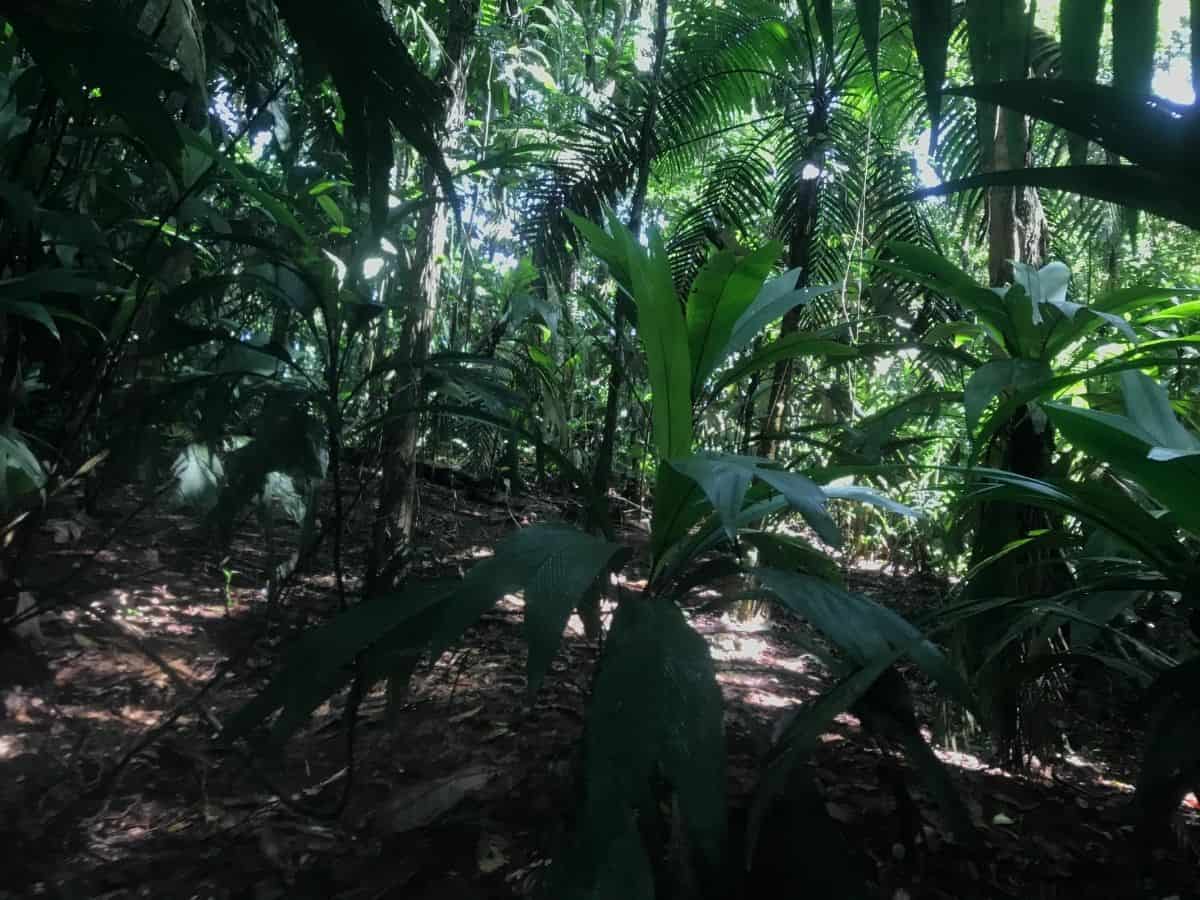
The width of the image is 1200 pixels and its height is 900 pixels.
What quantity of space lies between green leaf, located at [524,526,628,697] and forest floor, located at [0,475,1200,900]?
0.82 ft

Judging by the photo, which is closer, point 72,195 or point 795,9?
point 72,195

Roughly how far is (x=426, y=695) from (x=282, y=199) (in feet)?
4.04

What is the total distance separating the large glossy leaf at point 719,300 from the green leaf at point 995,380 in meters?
0.47

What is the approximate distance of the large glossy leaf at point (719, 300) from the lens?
50.2 inches

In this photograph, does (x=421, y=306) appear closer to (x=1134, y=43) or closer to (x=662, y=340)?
(x=662, y=340)

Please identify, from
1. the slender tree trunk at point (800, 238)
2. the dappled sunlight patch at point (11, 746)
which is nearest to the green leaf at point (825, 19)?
the dappled sunlight patch at point (11, 746)

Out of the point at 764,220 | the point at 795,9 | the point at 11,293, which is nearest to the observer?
the point at 11,293

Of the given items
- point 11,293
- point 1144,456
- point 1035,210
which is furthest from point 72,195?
point 1035,210

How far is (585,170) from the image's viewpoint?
323 centimetres

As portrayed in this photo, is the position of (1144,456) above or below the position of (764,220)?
below

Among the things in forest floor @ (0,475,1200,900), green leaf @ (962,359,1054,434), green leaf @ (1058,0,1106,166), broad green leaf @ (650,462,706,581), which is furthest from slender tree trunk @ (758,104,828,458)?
green leaf @ (1058,0,1106,166)

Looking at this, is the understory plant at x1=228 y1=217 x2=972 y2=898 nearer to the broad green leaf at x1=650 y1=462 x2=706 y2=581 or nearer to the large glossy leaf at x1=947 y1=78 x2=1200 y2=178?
the broad green leaf at x1=650 y1=462 x2=706 y2=581

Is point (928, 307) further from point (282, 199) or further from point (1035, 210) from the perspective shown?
point (282, 199)

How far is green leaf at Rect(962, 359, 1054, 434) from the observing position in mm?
1423
